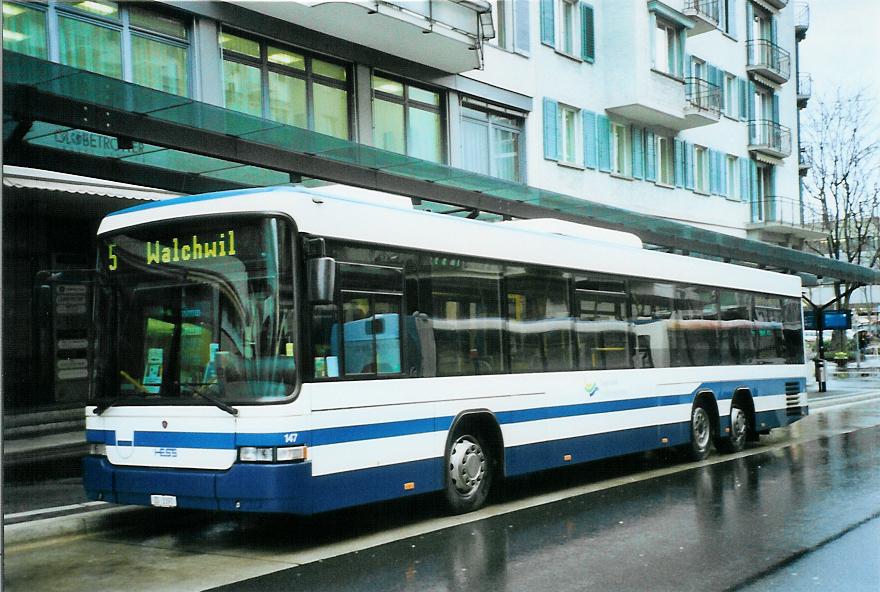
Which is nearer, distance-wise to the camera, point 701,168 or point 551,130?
point 551,130

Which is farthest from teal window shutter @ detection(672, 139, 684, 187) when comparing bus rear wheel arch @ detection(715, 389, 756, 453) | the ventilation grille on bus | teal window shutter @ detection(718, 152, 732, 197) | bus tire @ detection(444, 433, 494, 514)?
bus tire @ detection(444, 433, 494, 514)

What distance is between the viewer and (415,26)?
19.3 m

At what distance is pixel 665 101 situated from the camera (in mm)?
29047

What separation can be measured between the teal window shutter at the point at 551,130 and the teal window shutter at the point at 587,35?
244 centimetres

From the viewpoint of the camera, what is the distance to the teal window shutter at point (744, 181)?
35969mm

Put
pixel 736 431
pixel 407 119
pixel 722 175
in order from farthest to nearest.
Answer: pixel 722 175 → pixel 407 119 → pixel 736 431

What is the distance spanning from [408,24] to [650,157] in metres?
12.8

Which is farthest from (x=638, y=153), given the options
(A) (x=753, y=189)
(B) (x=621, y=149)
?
(A) (x=753, y=189)

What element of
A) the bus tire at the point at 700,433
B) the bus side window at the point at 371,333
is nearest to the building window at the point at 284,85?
the bus tire at the point at 700,433

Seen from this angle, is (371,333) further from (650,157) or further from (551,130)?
(650,157)

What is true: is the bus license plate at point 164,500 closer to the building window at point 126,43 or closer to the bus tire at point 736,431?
the building window at point 126,43

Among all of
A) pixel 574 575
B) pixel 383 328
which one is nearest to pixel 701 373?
pixel 383 328

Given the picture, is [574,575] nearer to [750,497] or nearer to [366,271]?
[366,271]

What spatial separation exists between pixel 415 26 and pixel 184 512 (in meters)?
11.7
